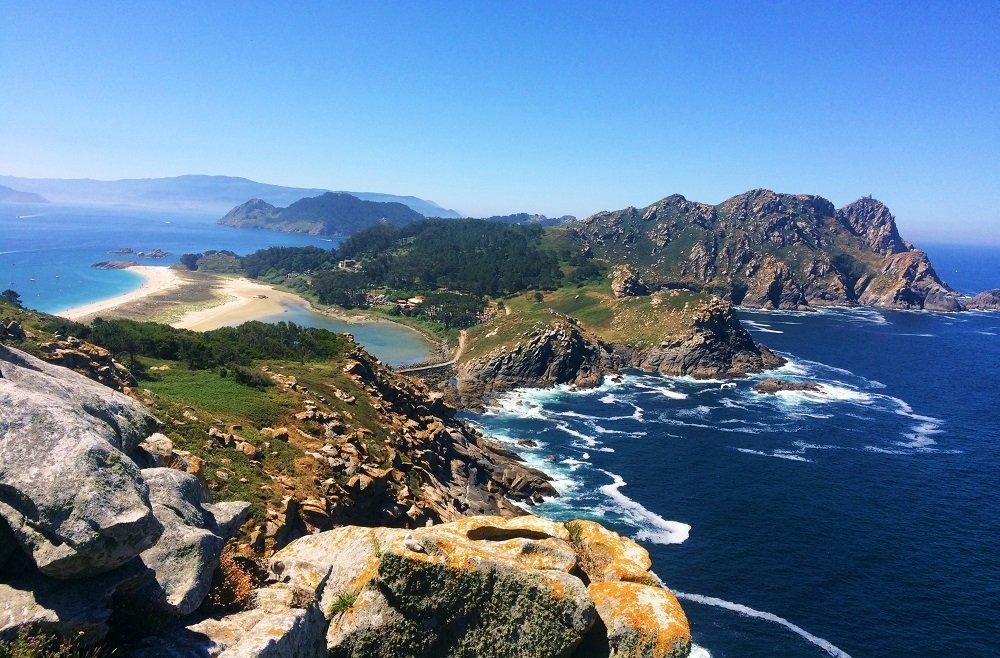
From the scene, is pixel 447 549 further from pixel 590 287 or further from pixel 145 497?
pixel 590 287

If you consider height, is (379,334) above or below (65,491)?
below

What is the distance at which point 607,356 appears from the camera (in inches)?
4813

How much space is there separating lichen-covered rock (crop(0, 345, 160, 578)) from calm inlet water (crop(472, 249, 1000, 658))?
4323 cm

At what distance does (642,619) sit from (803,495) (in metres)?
61.9

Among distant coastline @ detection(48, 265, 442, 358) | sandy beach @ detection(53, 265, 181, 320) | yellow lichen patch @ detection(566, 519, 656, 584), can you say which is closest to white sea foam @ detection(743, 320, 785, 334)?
distant coastline @ detection(48, 265, 442, 358)

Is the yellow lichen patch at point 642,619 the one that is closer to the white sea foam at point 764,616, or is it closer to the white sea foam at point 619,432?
the white sea foam at point 764,616

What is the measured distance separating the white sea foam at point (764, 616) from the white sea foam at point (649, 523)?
7.86 m

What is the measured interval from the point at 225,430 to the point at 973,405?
12180cm

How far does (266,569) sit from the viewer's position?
11453 mm

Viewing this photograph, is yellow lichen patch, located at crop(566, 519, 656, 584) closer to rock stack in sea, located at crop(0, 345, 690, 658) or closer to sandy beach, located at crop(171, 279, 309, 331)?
rock stack in sea, located at crop(0, 345, 690, 658)

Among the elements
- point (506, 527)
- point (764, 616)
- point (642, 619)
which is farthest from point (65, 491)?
point (764, 616)

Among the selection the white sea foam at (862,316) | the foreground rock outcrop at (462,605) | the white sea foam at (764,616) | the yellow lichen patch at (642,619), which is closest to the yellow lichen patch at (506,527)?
the foreground rock outcrop at (462,605)

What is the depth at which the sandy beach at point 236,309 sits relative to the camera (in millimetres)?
136625

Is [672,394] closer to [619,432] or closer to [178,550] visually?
[619,432]
